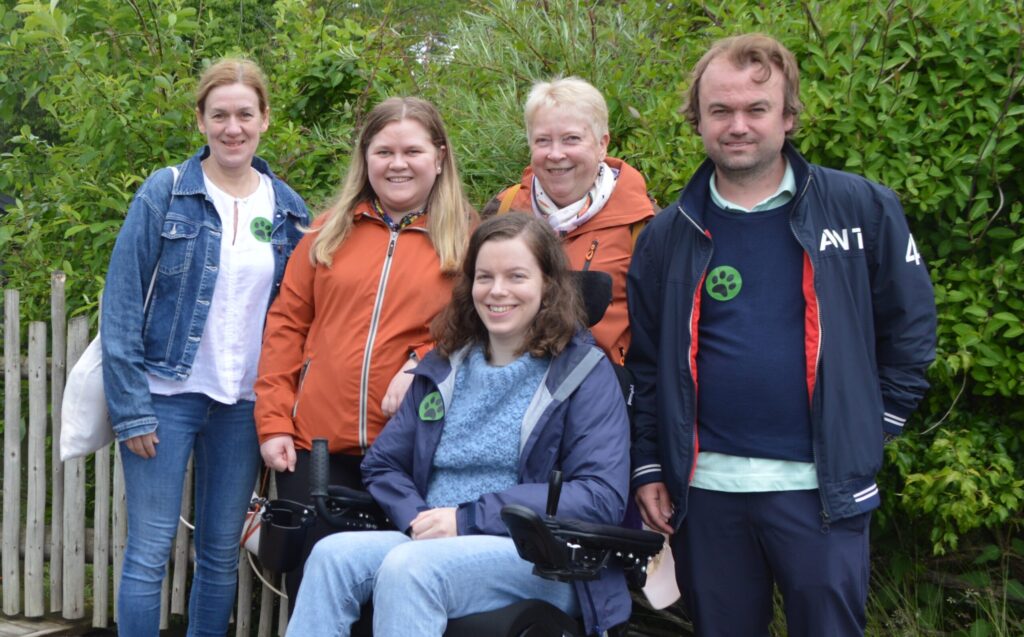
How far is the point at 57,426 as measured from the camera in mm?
4859

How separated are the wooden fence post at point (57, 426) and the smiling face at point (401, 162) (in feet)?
6.50

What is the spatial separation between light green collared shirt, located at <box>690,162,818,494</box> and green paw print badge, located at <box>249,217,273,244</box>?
150 cm

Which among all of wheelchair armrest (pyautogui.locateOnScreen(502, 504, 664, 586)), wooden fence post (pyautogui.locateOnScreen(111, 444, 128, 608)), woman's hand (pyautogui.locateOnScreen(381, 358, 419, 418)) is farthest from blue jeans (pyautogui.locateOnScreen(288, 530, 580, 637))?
wooden fence post (pyautogui.locateOnScreen(111, 444, 128, 608))

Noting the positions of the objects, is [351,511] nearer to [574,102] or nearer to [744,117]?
[574,102]

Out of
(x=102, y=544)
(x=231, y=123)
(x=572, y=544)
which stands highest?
(x=231, y=123)

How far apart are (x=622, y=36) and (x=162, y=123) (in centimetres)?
195

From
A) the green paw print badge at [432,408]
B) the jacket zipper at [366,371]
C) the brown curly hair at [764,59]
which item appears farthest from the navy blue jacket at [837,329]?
the jacket zipper at [366,371]

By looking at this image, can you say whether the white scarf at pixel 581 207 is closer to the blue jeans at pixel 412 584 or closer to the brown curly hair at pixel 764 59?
the brown curly hair at pixel 764 59

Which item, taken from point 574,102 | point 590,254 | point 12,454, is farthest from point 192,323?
point 12,454

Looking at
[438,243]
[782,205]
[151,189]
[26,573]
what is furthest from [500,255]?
[26,573]

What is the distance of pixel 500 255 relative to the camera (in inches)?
118

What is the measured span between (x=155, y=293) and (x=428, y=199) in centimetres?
92

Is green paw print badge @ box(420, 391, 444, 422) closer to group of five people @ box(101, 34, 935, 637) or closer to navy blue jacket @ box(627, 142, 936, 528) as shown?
group of five people @ box(101, 34, 935, 637)

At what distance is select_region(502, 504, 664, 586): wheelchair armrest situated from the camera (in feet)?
8.03
